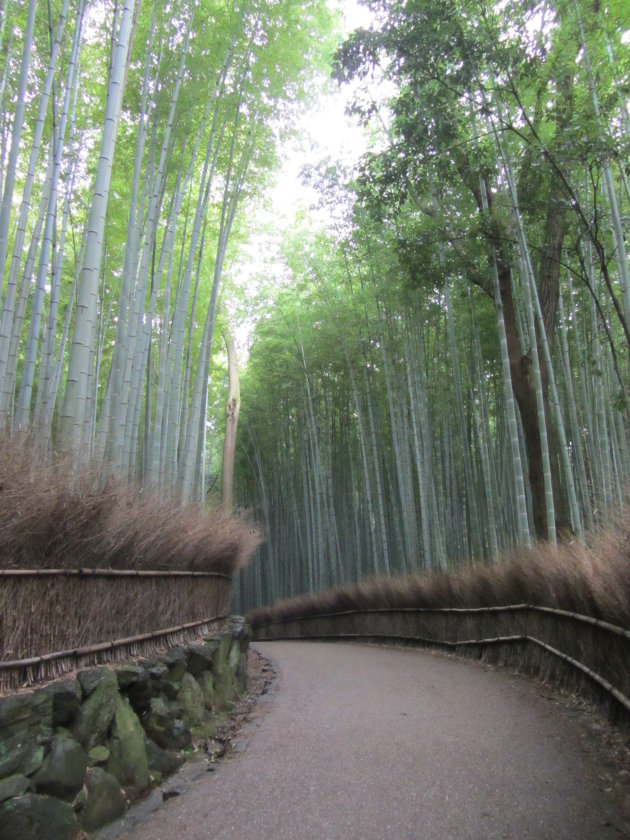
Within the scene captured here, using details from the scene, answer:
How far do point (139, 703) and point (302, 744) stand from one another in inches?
32.4

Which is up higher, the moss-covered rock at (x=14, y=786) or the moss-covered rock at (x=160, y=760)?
the moss-covered rock at (x=14, y=786)

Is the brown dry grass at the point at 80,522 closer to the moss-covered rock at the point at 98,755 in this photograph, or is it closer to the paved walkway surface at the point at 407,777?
the moss-covered rock at the point at 98,755

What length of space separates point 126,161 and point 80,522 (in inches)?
189

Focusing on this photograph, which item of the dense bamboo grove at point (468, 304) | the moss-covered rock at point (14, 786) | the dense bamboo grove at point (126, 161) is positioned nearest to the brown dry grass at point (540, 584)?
the dense bamboo grove at point (468, 304)

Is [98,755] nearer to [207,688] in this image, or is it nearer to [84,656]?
[84,656]

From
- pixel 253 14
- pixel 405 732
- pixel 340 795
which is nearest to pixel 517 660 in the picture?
pixel 405 732

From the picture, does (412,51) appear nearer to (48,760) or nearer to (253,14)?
(253,14)

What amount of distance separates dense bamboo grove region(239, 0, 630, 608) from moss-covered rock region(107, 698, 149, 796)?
226cm

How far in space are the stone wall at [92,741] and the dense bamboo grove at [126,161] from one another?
94cm

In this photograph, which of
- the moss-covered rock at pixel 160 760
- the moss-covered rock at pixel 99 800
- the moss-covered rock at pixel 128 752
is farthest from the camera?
the moss-covered rock at pixel 160 760

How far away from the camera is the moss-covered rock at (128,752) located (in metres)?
2.09

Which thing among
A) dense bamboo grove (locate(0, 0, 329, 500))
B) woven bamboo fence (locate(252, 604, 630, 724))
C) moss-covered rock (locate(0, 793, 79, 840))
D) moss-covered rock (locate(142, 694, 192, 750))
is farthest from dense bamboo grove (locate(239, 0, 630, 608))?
moss-covered rock (locate(0, 793, 79, 840))

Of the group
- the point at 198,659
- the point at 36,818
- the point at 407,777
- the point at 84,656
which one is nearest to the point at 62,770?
the point at 36,818

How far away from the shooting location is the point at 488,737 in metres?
2.68
